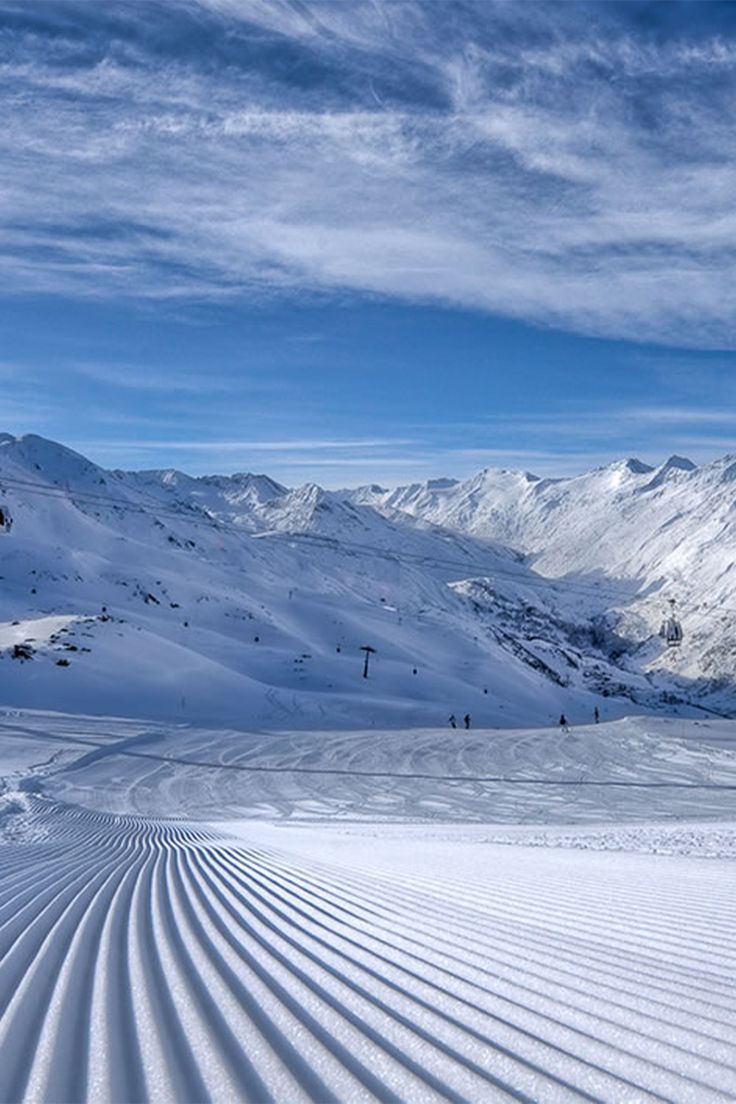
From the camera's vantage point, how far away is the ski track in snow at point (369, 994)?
3.68 meters

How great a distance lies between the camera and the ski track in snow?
368 centimetres

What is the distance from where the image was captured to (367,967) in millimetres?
5500

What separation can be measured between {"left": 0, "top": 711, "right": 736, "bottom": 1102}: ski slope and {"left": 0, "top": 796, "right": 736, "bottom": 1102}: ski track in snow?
0.02m

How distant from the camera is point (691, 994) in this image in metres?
4.81

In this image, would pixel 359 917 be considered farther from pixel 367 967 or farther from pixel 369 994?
pixel 369 994

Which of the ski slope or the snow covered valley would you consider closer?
the ski slope

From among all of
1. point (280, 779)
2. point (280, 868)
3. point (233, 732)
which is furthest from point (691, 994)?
point (233, 732)

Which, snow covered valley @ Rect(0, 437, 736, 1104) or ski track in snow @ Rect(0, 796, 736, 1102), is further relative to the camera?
snow covered valley @ Rect(0, 437, 736, 1104)

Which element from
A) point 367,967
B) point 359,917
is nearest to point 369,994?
point 367,967

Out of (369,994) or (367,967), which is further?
(367,967)

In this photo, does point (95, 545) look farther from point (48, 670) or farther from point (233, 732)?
point (233, 732)

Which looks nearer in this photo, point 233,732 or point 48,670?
point 233,732

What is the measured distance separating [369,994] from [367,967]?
64 cm

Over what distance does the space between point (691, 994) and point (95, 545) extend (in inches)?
4534
